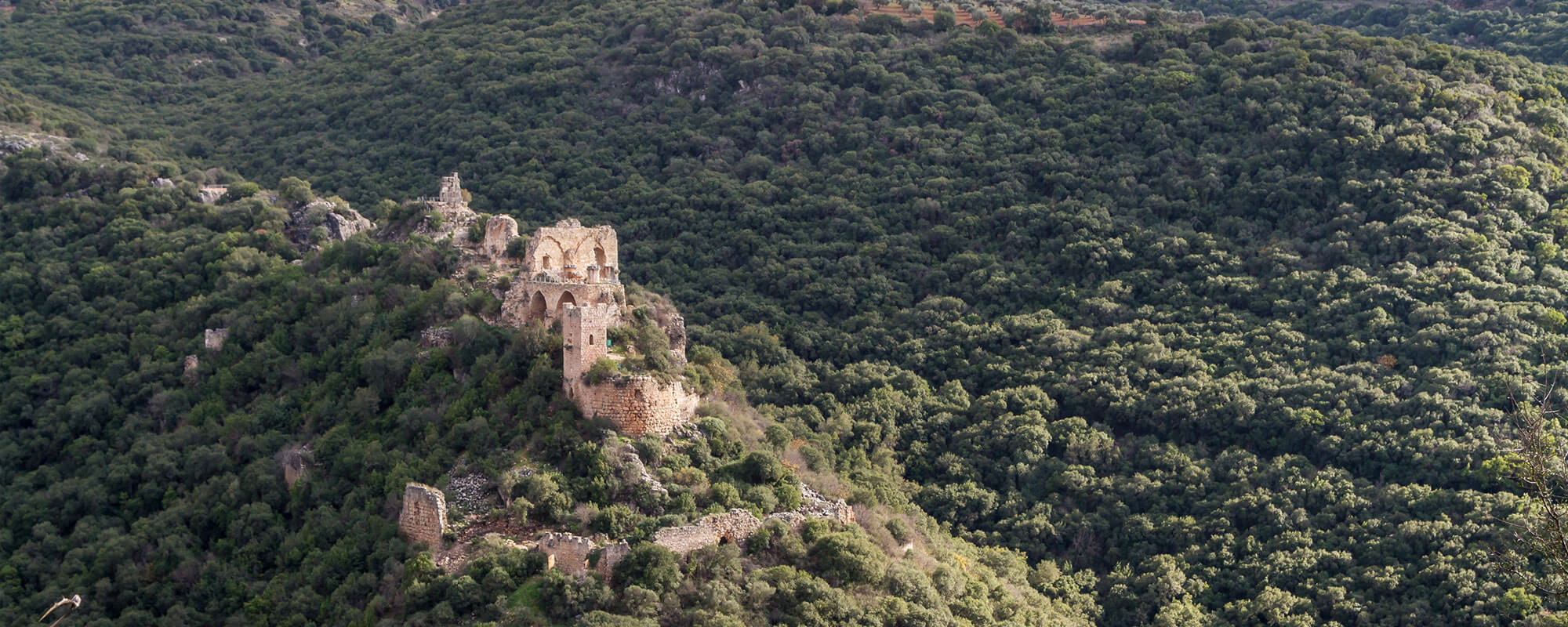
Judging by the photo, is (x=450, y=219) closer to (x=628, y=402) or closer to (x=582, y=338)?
(x=582, y=338)

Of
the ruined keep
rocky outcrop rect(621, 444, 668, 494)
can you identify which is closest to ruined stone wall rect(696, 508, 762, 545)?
rocky outcrop rect(621, 444, 668, 494)

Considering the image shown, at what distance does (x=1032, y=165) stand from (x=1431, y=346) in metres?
19.9

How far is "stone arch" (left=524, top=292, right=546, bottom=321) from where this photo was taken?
172 ft

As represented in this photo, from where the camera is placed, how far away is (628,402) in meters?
47.4

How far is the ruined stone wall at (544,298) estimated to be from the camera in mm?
51625

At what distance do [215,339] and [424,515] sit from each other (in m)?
18.1

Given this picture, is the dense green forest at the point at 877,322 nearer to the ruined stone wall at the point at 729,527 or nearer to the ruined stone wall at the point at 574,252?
the ruined stone wall at the point at 729,527

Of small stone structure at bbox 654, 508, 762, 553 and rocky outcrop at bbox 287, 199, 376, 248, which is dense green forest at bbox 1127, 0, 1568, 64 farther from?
small stone structure at bbox 654, 508, 762, 553

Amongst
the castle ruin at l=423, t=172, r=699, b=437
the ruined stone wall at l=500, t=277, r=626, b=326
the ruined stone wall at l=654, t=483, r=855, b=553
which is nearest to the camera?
the ruined stone wall at l=654, t=483, r=855, b=553

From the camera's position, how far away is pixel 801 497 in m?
48.8

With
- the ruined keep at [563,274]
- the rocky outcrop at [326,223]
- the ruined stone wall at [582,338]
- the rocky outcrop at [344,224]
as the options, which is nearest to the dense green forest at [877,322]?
the rocky outcrop at [326,223]

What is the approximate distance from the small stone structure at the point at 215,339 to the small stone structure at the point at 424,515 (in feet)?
55.8

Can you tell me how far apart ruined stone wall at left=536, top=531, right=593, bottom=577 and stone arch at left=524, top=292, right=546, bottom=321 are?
10.5 meters

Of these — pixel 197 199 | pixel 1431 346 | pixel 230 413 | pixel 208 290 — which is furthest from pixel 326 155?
pixel 1431 346
